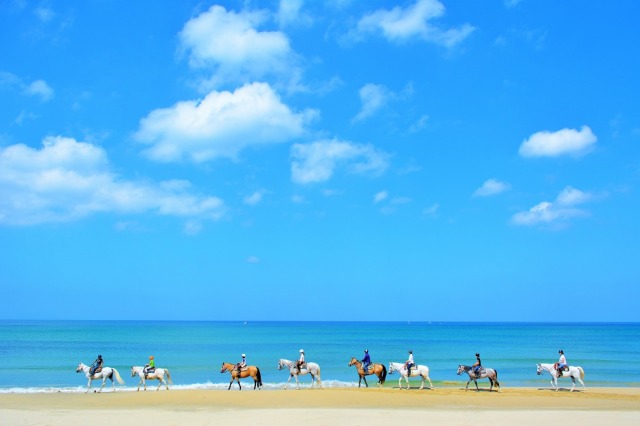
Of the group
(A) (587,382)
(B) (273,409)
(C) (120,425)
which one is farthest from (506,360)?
(C) (120,425)

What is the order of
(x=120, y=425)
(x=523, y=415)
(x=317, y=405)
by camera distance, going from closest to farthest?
(x=120, y=425)
(x=523, y=415)
(x=317, y=405)

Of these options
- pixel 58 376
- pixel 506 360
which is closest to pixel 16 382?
pixel 58 376

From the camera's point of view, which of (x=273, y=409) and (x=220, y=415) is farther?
(x=273, y=409)

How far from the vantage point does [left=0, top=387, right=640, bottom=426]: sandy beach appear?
17.0 meters

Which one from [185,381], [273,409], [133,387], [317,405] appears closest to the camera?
[273,409]

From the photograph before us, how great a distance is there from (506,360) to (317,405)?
A: 33.8 metres

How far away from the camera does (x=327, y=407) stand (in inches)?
810

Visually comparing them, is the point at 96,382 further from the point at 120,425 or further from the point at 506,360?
the point at 506,360

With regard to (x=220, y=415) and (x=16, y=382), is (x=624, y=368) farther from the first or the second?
(x=16, y=382)

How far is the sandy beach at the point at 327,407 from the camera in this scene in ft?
55.6

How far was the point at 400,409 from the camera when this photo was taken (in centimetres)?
1980

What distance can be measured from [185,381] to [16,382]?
9124 mm

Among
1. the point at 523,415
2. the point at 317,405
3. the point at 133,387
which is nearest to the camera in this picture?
the point at 523,415

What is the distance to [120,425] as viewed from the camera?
53.0 feet
